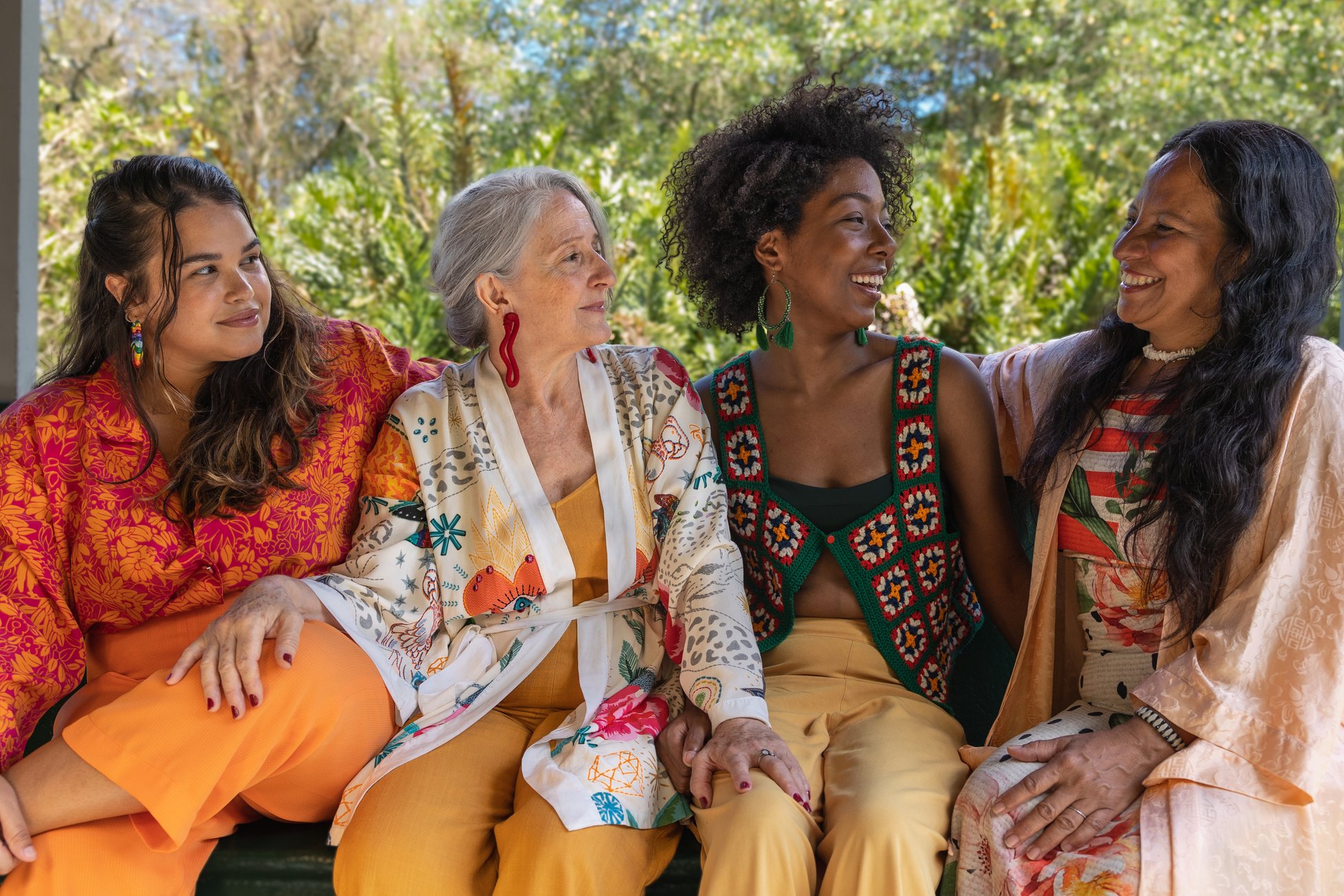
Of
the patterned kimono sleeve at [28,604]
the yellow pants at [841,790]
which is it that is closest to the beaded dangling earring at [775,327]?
the yellow pants at [841,790]

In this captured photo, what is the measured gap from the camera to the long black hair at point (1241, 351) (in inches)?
77.4

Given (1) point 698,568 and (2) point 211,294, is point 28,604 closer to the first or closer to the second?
(2) point 211,294

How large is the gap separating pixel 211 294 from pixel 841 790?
153 centimetres

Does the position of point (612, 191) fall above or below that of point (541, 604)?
above

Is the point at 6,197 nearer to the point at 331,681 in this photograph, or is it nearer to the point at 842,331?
the point at 331,681

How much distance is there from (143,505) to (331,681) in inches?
21.7

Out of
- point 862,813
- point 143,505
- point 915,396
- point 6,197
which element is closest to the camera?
point 862,813

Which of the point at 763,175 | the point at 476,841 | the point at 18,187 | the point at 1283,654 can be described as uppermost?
the point at 18,187

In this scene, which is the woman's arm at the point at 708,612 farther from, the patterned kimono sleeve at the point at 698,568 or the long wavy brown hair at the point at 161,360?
the long wavy brown hair at the point at 161,360

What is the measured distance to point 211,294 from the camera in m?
2.29

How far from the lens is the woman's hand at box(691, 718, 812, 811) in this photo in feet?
6.40

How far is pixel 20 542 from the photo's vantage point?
216 cm

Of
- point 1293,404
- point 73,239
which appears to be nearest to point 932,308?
point 1293,404

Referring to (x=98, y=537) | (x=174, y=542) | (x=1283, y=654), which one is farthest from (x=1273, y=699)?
(x=98, y=537)
